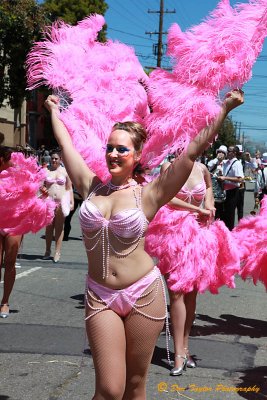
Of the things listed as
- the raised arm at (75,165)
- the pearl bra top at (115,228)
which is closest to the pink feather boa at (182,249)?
the raised arm at (75,165)

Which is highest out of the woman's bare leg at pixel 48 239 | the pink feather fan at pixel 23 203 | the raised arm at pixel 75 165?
the raised arm at pixel 75 165

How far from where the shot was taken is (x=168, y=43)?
15.7 ft

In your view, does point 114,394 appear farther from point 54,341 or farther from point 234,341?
point 234,341

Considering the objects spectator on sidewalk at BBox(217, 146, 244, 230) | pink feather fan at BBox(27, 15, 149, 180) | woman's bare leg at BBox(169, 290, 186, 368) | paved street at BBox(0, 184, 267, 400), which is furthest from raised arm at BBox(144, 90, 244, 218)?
spectator on sidewalk at BBox(217, 146, 244, 230)

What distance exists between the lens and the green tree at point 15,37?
67.8 ft

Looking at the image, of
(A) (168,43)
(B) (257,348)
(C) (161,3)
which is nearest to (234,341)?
(B) (257,348)

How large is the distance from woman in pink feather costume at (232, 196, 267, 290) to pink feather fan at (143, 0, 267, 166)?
1.88 meters

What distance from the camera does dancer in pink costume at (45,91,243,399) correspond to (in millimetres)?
3326

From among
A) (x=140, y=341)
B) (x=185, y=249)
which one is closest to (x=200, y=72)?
(x=185, y=249)

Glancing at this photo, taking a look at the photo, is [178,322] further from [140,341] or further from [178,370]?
[140,341]

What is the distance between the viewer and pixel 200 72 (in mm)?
4438

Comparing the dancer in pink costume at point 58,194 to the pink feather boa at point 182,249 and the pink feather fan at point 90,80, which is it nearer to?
the pink feather boa at point 182,249

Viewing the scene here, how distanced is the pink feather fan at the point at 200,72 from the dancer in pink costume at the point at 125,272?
64 cm

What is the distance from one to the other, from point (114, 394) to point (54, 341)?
275cm
